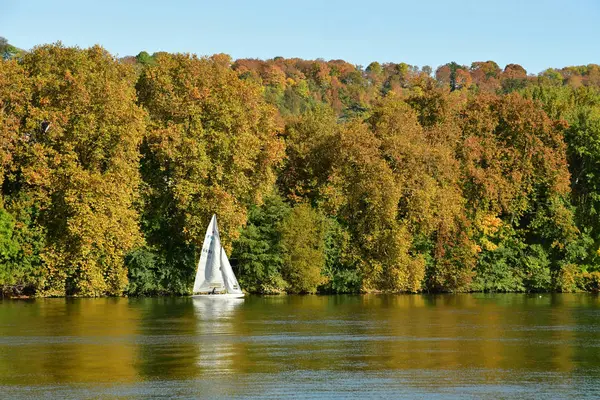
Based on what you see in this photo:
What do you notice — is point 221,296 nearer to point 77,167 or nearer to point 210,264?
point 210,264

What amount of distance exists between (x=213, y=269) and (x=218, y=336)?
28.6 m

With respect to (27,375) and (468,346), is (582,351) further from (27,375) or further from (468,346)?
(27,375)

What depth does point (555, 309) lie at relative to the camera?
60156 millimetres

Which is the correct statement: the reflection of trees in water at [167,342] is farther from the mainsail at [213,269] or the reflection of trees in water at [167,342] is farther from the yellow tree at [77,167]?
the yellow tree at [77,167]

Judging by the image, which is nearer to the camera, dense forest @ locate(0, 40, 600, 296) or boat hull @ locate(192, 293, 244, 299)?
dense forest @ locate(0, 40, 600, 296)

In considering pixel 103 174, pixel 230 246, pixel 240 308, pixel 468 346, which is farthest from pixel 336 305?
pixel 468 346

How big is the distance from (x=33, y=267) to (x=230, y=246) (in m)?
12.9

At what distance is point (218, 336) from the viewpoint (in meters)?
41.7

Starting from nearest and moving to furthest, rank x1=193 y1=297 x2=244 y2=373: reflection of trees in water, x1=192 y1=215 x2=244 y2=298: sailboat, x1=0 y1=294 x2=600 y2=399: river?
x1=0 y1=294 x2=600 y2=399: river → x1=193 y1=297 x2=244 y2=373: reflection of trees in water → x1=192 y1=215 x2=244 y2=298: sailboat

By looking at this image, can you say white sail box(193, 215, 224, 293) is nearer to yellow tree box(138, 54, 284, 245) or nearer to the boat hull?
the boat hull

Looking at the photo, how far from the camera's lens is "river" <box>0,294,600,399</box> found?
90.3 feet

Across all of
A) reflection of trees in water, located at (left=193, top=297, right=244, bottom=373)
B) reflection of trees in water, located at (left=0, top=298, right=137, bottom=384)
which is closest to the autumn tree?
reflection of trees in water, located at (left=193, top=297, right=244, bottom=373)

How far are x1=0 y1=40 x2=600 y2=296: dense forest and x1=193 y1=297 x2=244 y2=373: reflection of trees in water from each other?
388 inches

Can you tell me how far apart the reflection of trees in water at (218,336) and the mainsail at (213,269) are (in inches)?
171
